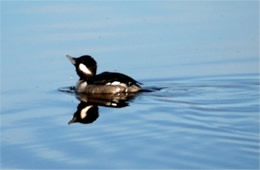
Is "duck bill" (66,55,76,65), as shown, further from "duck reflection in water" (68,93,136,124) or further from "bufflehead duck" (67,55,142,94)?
"duck reflection in water" (68,93,136,124)

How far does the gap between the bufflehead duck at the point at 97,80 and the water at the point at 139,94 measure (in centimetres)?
30

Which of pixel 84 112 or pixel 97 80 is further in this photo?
pixel 97 80

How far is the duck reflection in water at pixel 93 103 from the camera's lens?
531 inches

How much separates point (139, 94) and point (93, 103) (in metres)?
0.87

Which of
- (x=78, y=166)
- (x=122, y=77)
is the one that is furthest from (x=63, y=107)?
(x=78, y=166)

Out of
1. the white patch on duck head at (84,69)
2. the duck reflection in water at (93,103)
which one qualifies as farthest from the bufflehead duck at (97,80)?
the duck reflection in water at (93,103)

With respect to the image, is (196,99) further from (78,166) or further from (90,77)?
(78,166)

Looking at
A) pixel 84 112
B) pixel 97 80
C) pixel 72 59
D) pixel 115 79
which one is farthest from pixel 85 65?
pixel 84 112

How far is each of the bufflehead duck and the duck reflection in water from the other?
13 centimetres

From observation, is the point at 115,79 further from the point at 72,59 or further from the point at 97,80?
the point at 72,59

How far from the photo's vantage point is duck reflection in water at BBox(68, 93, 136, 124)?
13484 mm

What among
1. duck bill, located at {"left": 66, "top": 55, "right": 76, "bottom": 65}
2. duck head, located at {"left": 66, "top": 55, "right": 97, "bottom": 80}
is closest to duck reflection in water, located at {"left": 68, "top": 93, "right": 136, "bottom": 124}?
duck head, located at {"left": 66, "top": 55, "right": 97, "bottom": 80}

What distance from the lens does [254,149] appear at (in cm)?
1063

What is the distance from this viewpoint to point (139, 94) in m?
15.2
